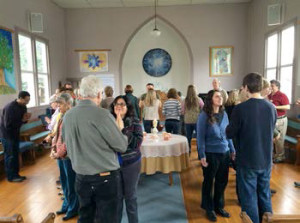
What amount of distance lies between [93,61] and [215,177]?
647 cm

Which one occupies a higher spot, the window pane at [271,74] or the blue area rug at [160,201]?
the window pane at [271,74]

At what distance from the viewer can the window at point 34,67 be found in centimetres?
590

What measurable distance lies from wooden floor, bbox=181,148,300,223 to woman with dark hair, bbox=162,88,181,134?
836 mm

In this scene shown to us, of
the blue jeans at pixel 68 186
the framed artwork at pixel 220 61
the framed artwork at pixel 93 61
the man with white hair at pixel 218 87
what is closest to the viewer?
the blue jeans at pixel 68 186

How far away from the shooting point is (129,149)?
83.0 inches

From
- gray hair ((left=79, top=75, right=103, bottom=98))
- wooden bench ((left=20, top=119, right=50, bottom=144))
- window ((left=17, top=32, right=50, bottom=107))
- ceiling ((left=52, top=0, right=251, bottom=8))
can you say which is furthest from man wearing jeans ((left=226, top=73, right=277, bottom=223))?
ceiling ((left=52, top=0, right=251, bottom=8))

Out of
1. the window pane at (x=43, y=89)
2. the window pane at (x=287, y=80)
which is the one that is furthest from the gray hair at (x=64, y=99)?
the window pane at (x=287, y=80)

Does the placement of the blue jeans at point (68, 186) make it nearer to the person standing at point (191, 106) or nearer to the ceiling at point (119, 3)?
the person standing at point (191, 106)

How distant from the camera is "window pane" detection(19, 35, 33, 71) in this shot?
5846 mm

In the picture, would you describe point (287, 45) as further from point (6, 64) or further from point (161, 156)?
point (6, 64)

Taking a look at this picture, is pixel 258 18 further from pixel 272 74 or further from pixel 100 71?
pixel 100 71

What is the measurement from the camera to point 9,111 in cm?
393

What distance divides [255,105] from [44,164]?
4.46 m

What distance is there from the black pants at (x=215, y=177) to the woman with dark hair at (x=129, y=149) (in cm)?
87
